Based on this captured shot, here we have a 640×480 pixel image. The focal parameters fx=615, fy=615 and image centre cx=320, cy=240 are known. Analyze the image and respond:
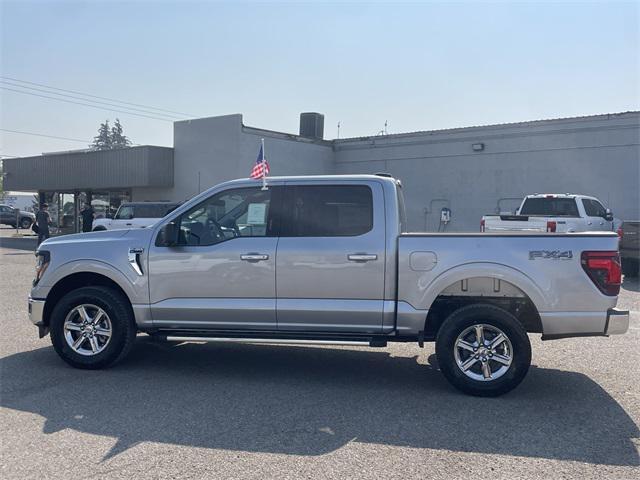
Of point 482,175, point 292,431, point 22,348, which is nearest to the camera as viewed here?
point 292,431

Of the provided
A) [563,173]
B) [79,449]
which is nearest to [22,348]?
[79,449]

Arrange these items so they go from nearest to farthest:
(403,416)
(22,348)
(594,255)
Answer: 1. (403,416)
2. (594,255)
3. (22,348)

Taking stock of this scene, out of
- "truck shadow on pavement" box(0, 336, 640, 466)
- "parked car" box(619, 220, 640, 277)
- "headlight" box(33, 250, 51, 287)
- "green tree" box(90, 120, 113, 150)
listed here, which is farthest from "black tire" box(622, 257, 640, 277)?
"green tree" box(90, 120, 113, 150)

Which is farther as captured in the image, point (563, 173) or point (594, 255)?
point (563, 173)

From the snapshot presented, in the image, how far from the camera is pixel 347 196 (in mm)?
6316

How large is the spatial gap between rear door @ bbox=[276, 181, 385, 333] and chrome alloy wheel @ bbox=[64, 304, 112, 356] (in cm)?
194

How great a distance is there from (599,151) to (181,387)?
66.4 feet

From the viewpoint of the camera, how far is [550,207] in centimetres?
1652

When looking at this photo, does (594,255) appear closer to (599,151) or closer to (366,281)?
(366,281)

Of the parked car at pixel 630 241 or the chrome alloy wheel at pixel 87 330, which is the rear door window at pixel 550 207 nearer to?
the parked car at pixel 630 241

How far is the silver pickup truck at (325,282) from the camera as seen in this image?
5730 mm

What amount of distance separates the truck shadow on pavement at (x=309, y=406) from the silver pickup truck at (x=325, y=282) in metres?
0.42

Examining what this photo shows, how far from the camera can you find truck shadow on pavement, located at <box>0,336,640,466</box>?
4652 mm

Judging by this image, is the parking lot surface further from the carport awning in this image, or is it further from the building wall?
the carport awning
